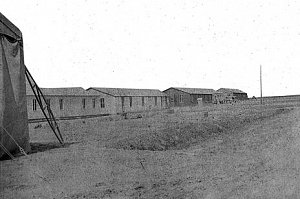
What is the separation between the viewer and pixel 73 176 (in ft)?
27.6

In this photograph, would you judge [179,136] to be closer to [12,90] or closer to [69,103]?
[12,90]

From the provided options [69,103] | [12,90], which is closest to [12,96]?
[12,90]

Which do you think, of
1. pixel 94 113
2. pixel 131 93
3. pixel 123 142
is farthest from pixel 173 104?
pixel 123 142

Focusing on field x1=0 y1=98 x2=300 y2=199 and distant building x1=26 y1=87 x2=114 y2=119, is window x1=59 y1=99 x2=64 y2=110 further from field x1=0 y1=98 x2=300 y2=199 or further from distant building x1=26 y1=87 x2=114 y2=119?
field x1=0 y1=98 x2=300 y2=199

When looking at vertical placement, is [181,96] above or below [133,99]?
above

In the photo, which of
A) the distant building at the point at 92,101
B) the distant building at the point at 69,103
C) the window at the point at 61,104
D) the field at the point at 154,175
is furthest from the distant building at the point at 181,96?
the field at the point at 154,175

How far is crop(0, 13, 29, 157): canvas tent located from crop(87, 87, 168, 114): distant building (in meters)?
31.7

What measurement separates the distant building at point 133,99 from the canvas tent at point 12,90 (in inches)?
1248

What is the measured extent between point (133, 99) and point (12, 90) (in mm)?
37712

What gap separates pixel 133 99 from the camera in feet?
162

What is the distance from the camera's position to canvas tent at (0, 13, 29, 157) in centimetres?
1119

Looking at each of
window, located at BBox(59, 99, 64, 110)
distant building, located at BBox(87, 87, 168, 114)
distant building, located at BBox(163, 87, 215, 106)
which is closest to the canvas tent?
window, located at BBox(59, 99, 64, 110)

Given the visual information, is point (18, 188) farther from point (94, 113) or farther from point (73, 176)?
point (94, 113)

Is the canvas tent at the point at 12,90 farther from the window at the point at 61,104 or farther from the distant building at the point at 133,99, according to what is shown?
the distant building at the point at 133,99
